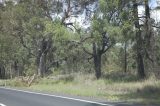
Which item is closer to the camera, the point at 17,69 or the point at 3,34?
the point at 3,34

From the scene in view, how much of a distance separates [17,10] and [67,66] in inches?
668

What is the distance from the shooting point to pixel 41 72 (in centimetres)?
5169

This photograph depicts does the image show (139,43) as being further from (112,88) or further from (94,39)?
(112,88)

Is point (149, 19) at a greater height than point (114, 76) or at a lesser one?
greater

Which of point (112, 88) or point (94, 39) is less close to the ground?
point (94, 39)

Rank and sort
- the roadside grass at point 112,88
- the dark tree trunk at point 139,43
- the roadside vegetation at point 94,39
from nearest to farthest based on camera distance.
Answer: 1. the roadside grass at point 112,88
2. the roadside vegetation at point 94,39
3. the dark tree trunk at point 139,43

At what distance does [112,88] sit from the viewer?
91.9 ft

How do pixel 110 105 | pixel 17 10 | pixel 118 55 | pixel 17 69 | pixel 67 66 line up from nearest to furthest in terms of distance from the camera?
pixel 110 105, pixel 17 10, pixel 118 55, pixel 67 66, pixel 17 69

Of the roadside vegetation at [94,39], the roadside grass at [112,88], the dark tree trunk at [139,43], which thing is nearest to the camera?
the roadside grass at [112,88]

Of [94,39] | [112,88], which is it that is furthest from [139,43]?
[112,88]

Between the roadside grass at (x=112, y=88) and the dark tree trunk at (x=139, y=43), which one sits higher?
the dark tree trunk at (x=139, y=43)

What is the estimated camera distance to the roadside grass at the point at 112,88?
827 inches

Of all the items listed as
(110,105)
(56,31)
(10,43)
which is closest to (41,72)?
(10,43)

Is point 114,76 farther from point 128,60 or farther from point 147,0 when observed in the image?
point 128,60
